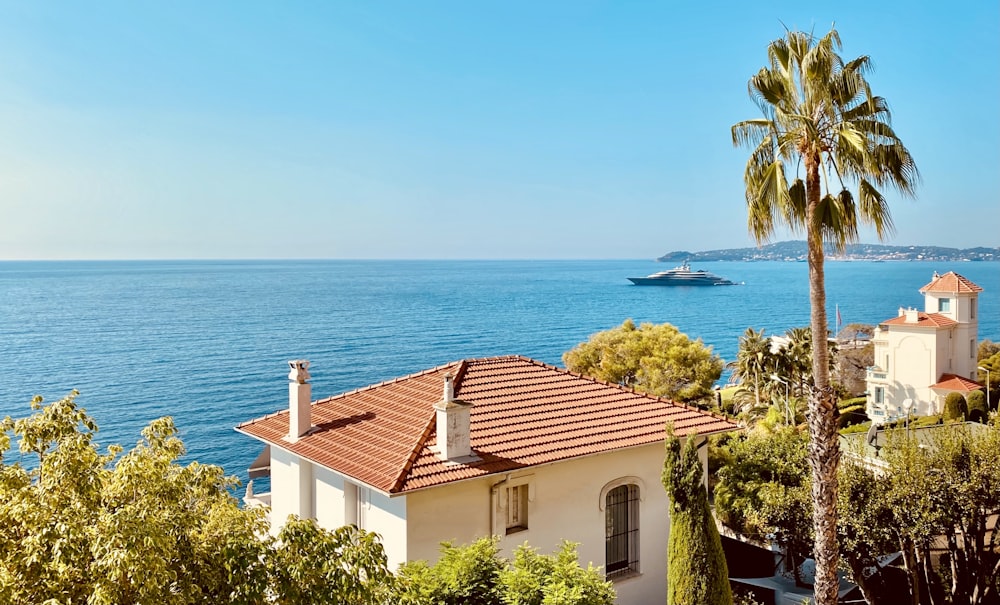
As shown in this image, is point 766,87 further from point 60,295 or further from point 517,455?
point 60,295

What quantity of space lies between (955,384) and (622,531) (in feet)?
133

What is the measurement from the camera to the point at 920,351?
158ft

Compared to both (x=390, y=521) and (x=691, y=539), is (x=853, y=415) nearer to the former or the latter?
(x=691, y=539)

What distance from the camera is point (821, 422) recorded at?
12.8 m

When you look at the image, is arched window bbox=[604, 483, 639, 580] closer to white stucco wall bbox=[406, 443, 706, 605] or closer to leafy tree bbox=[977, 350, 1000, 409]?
white stucco wall bbox=[406, 443, 706, 605]

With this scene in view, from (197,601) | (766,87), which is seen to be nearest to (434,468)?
(197,601)

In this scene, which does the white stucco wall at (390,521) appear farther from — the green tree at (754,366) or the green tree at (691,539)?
the green tree at (754,366)

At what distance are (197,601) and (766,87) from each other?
12.2m

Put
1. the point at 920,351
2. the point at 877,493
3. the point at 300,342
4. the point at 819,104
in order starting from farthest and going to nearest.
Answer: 1. the point at 300,342
2. the point at 920,351
3. the point at 877,493
4. the point at 819,104

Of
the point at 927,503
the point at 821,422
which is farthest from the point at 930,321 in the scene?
the point at 821,422

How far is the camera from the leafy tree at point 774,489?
1786 centimetres

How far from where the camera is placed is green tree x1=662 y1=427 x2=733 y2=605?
1412 cm

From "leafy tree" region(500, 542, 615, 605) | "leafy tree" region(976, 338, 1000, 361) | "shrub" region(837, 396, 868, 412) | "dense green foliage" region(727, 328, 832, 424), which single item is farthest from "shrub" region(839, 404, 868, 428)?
"leafy tree" region(500, 542, 615, 605)

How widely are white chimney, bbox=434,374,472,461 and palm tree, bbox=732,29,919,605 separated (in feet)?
22.2
